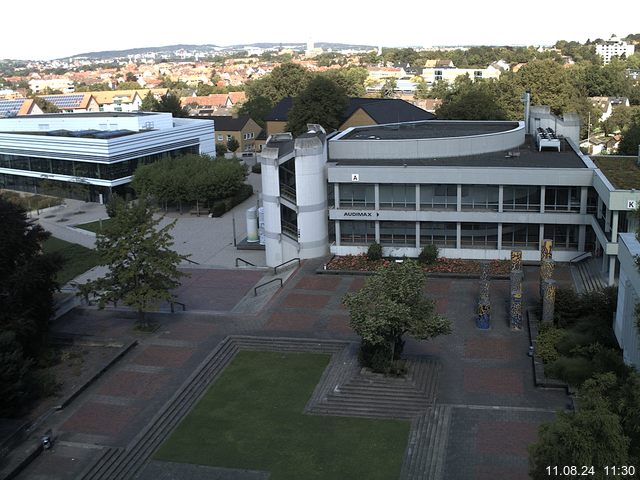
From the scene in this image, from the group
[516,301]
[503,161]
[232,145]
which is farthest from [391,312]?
[232,145]

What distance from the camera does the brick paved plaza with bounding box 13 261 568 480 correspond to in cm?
2205

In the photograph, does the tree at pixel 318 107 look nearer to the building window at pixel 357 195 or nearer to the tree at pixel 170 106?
the tree at pixel 170 106

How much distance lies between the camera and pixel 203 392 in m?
26.2

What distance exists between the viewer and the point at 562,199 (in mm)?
38656

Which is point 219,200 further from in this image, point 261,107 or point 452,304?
point 261,107

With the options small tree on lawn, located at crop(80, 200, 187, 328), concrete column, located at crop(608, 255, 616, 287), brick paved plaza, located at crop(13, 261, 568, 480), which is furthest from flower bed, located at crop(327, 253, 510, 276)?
small tree on lawn, located at crop(80, 200, 187, 328)

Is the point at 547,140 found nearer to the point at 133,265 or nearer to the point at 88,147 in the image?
the point at 133,265

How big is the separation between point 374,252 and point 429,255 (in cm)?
310

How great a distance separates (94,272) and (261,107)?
6577 centimetres

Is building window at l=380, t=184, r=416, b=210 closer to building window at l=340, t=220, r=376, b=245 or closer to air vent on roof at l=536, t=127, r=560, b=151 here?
building window at l=340, t=220, r=376, b=245

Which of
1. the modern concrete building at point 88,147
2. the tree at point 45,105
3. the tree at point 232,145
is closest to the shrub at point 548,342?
the modern concrete building at point 88,147

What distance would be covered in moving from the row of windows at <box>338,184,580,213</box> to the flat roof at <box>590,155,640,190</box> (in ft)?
7.18

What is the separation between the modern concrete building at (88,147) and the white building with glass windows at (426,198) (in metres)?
26.7

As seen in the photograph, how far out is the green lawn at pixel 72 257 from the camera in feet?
139
